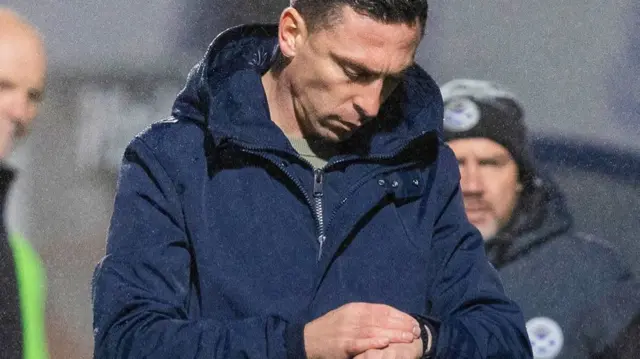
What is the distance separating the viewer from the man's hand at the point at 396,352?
5.32 feet

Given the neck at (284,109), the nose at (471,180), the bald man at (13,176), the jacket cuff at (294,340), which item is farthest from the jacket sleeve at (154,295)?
the nose at (471,180)

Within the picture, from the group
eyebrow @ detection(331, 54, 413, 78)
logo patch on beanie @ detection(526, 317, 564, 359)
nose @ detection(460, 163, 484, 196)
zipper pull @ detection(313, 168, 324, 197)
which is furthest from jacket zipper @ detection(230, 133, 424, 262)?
logo patch on beanie @ detection(526, 317, 564, 359)

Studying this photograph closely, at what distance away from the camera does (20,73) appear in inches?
107

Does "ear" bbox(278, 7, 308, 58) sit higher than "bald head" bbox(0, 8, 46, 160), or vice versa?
"bald head" bbox(0, 8, 46, 160)

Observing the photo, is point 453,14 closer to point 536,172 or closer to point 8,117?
point 536,172

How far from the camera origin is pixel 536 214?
292cm

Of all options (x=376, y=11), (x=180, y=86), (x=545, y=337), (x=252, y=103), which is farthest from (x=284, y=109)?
(x=545, y=337)

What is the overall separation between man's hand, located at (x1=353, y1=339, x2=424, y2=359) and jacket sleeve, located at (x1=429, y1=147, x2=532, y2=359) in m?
0.04

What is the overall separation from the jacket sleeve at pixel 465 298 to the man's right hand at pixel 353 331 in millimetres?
98

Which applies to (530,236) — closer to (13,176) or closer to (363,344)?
(13,176)

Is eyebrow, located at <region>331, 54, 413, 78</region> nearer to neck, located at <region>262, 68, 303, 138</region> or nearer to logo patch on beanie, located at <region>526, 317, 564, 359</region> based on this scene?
neck, located at <region>262, 68, 303, 138</region>

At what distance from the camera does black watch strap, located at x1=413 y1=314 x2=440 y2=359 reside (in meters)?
1.69

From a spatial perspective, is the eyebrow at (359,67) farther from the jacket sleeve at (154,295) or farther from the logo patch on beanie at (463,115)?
the logo patch on beanie at (463,115)

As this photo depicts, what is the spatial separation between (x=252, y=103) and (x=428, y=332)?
1.36ft
